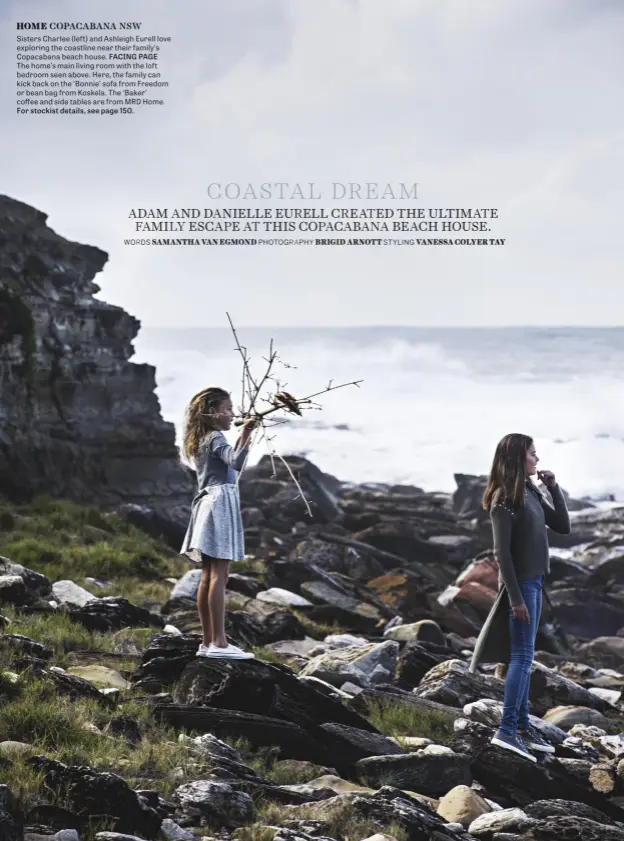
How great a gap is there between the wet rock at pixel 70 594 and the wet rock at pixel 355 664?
2641 millimetres

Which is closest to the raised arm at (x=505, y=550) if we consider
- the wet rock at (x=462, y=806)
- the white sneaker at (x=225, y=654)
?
the wet rock at (x=462, y=806)

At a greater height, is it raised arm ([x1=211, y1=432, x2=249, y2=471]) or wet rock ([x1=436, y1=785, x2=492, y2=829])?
raised arm ([x1=211, y1=432, x2=249, y2=471])

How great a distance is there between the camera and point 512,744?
6637mm

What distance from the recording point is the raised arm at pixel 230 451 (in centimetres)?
647

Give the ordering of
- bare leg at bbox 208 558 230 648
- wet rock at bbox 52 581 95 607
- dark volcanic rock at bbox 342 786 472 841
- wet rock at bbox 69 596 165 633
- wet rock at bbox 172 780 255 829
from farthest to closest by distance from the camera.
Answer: wet rock at bbox 52 581 95 607, wet rock at bbox 69 596 165 633, bare leg at bbox 208 558 230 648, dark volcanic rock at bbox 342 786 472 841, wet rock at bbox 172 780 255 829

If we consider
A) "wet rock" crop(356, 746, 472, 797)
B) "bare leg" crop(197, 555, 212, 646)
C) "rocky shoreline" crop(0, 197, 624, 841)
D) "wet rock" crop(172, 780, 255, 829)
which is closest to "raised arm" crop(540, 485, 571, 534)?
"rocky shoreline" crop(0, 197, 624, 841)

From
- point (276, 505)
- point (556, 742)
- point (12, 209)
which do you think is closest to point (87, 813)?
point (556, 742)

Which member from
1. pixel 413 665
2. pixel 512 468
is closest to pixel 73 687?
pixel 512 468

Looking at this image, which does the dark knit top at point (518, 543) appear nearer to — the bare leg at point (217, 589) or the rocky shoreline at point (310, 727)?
the rocky shoreline at point (310, 727)

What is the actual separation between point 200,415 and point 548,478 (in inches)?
89.5

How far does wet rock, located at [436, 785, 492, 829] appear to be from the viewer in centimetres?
580

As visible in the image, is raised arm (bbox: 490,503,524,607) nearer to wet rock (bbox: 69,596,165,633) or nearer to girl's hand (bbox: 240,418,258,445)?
girl's hand (bbox: 240,418,258,445)

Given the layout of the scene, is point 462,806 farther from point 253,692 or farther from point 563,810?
point 253,692

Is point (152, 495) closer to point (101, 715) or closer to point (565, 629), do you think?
point (565, 629)
